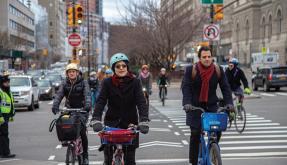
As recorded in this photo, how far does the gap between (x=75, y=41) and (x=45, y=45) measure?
140 m

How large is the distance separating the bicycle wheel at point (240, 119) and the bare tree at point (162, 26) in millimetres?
36085

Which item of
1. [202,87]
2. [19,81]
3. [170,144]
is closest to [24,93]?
[19,81]

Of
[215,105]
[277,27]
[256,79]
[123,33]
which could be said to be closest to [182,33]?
[123,33]

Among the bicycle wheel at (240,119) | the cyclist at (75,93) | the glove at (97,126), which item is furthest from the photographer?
the bicycle wheel at (240,119)

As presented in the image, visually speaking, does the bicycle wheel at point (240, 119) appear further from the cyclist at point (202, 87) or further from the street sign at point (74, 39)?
the street sign at point (74, 39)

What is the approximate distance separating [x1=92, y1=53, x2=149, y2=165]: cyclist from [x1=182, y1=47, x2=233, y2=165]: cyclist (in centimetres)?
108

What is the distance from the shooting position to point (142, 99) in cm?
663

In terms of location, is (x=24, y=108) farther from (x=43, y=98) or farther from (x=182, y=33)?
(x=182, y=33)

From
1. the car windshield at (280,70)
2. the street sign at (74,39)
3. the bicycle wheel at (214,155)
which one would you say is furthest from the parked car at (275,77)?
the bicycle wheel at (214,155)

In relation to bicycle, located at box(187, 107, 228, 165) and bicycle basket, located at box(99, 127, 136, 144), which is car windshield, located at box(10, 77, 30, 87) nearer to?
bicycle, located at box(187, 107, 228, 165)

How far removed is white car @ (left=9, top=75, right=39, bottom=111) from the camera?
82.2ft

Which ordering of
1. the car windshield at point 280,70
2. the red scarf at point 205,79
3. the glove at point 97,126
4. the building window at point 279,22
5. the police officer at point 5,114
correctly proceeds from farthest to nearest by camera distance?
the building window at point 279,22 < the car windshield at point 280,70 < the police officer at point 5,114 < the red scarf at point 205,79 < the glove at point 97,126

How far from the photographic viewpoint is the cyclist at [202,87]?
758 cm

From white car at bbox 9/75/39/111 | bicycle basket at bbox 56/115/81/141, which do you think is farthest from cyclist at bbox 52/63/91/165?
white car at bbox 9/75/39/111
